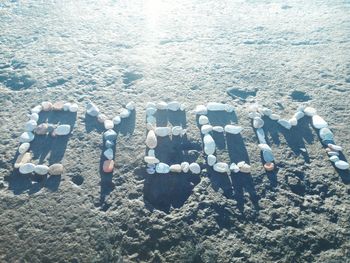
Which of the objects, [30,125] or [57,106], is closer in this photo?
[30,125]

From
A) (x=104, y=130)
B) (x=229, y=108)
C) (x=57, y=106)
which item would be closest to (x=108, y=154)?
(x=104, y=130)

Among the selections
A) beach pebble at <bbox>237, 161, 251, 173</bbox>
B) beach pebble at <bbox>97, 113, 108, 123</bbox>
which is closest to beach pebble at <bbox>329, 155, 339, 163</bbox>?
beach pebble at <bbox>237, 161, 251, 173</bbox>

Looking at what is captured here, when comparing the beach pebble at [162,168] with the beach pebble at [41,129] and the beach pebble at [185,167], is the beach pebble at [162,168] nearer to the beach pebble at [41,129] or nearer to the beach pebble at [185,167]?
the beach pebble at [185,167]

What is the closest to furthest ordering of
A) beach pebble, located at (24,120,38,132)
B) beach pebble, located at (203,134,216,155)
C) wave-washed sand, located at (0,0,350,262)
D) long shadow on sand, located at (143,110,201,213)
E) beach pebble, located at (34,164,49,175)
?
wave-washed sand, located at (0,0,350,262) < long shadow on sand, located at (143,110,201,213) < beach pebble, located at (34,164,49,175) < beach pebble, located at (203,134,216,155) < beach pebble, located at (24,120,38,132)

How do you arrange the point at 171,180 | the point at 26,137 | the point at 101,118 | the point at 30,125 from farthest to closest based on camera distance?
the point at 101,118 < the point at 30,125 < the point at 26,137 < the point at 171,180

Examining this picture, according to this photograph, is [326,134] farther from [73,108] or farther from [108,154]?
[73,108]

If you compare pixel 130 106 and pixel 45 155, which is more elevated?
pixel 130 106

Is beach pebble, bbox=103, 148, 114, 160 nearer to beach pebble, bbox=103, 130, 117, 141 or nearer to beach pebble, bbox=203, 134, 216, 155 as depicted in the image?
beach pebble, bbox=103, 130, 117, 141
